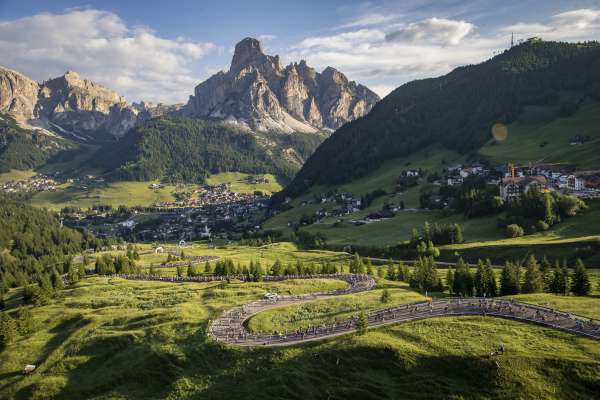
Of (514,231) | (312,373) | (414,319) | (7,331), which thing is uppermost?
(414,319)

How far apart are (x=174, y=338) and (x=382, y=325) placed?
3135 centimetres

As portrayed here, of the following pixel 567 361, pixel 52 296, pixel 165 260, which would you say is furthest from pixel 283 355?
pixel 165 260

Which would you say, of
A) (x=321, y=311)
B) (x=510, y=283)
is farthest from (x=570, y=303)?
(x=321, y=311)

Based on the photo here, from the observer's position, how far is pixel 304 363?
5394 centimetres

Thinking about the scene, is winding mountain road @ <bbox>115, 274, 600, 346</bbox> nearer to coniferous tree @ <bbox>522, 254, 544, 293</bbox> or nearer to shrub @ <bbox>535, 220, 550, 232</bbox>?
coniferous tree @ <bbox>522, 254, 544, 293</bbox>

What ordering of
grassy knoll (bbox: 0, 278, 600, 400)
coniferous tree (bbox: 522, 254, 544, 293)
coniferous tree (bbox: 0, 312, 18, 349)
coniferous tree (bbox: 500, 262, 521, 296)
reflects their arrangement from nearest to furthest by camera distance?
1. grassy knoll (bbox: 0, 278, 600, 400)
2. coniferous tree (bbox: 522, 254, 544, 293)
3. coniferous tree (bbox: 500, 262, 521, 296)
4. coniferous tree (bbox: 0, 312, 18, 349)

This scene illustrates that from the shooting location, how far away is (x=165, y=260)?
16975 cm

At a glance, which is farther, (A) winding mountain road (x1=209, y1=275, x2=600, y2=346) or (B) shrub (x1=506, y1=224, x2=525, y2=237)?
(B) shrub (x1=506, y1=224, x2=525, y2=237)

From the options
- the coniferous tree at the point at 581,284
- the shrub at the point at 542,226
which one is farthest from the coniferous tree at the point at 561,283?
the shrub at the point at 542,226

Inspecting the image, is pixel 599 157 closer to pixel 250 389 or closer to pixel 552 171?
pixel 552 171

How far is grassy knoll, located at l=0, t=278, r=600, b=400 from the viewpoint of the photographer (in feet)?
150

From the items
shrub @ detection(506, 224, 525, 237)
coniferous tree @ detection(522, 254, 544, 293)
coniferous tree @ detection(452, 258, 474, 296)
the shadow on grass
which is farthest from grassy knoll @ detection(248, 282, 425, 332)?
shrub @ detection(506, 224, 525, 237)

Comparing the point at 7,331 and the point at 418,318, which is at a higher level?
the point at 418,318

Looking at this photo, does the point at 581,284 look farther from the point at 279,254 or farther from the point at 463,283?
the point at 279,254
